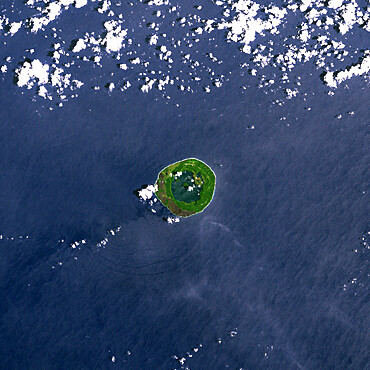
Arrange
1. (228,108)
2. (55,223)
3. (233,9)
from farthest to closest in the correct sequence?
(233,9), (228,108), (55,223)

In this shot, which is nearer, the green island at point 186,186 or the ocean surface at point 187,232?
the ocean surface at point 187,232

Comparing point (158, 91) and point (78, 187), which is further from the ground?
point (158, 91)

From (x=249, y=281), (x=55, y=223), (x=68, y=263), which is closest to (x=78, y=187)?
(x=55, y=223)

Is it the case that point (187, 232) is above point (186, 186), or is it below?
below

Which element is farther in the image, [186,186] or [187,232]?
[186,186]

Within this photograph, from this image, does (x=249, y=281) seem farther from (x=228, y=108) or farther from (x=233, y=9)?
(x=233, y=9)
